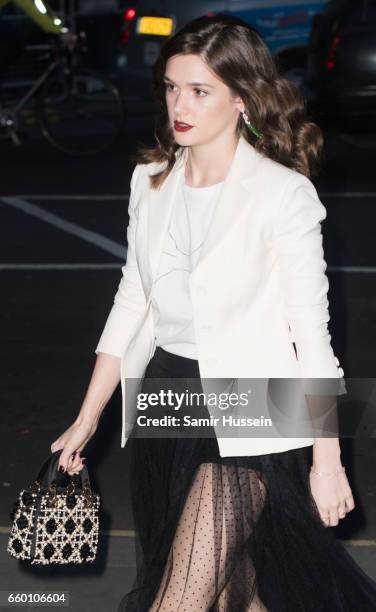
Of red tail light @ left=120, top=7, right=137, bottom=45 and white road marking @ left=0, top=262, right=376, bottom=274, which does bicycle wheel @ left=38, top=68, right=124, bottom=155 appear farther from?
white road marking @ left=0, top=262, right=376, bottom=274

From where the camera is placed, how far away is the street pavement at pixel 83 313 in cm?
484

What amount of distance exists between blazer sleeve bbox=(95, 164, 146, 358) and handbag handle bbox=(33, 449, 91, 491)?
31cm

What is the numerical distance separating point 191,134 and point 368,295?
5.40 m

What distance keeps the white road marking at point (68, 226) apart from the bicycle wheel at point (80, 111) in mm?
2938

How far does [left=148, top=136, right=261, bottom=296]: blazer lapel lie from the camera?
3.27 m

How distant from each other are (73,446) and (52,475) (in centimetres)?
11

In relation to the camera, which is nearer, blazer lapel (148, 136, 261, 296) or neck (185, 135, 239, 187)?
blazer lapel (148, 136, 261, 296)

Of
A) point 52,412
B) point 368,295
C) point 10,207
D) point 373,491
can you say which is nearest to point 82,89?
point 10,207

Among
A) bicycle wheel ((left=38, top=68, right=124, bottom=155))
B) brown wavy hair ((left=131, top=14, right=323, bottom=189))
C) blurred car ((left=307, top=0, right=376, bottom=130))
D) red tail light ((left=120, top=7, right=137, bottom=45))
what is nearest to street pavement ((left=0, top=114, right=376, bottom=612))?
bicycle wheel ((left=38, top=68, right=124, bottom=155))

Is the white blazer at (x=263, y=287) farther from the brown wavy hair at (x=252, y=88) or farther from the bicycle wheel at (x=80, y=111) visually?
the bicycle wheel at (x=80, y=111)

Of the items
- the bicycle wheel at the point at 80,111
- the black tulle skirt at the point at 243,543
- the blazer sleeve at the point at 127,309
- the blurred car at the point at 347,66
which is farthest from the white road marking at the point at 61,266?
the black tulle skirt at the point at 243,543

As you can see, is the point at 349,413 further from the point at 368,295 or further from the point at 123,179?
the point at 123,179

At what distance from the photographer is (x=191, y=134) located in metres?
3.33

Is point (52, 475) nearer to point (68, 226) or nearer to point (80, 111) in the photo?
point (68, 226)
